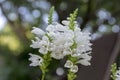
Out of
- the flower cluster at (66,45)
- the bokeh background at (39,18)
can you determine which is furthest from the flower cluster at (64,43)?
the bokeh background at (39,18)

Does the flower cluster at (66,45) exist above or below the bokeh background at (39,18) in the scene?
below

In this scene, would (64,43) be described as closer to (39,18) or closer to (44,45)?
(44,45)

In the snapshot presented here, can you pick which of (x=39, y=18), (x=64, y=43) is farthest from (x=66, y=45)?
(x=39, y=18)

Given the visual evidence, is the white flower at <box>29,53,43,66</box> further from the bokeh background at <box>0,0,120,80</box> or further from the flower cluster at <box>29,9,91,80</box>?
the bokeh background at <box>0,0,120,80</box>

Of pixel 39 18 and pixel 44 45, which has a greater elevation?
pixel 39 18

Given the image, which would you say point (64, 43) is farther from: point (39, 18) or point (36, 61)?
point (39, 18)

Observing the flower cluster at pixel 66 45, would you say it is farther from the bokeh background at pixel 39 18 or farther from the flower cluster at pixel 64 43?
the bokeh background at pixel 39 18

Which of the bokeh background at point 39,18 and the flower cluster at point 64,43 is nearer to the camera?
the flower cluster at point 64,43

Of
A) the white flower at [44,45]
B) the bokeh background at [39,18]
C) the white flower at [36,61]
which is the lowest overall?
the white flower at [36,61]

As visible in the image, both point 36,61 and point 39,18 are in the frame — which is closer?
point 36,61
